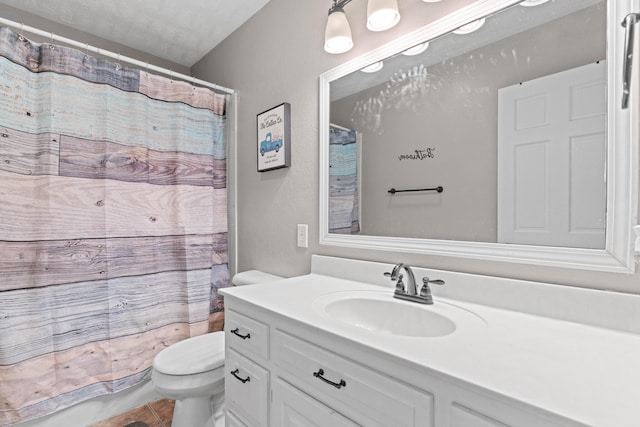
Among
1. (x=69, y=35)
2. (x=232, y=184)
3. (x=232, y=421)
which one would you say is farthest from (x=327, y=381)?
(x=69, y=35)

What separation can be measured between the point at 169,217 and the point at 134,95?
73 centimetres

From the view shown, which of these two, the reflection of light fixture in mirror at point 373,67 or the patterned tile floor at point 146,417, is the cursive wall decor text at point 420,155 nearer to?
the reflection of light fixture in mirror at point 373,67

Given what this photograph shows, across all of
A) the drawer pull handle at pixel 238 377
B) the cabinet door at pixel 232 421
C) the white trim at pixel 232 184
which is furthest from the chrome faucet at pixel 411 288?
the white trim at pixel 232 184

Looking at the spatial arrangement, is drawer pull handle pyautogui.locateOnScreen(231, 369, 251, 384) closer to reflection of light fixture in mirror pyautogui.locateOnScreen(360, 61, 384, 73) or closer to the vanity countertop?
the vanity countertop

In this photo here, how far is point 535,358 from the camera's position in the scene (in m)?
0.65

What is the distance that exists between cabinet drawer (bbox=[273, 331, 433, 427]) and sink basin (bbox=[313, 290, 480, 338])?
0.14 metres

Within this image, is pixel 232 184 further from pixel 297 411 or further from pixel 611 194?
pixel 611 194

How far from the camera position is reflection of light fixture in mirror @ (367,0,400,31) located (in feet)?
3.92

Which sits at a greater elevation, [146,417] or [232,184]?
[232,184]

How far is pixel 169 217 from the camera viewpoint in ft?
6.28

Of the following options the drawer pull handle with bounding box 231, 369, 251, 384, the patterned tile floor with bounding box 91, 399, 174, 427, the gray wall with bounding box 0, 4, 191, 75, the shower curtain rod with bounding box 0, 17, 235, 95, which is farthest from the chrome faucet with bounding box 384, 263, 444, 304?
the gray wall with bounding box 0, 4, 191, 75

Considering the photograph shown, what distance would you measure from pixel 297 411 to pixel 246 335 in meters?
0.31

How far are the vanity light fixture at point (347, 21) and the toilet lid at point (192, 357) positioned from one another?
5.00 ft

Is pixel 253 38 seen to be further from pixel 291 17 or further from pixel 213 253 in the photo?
pixel 213 253
